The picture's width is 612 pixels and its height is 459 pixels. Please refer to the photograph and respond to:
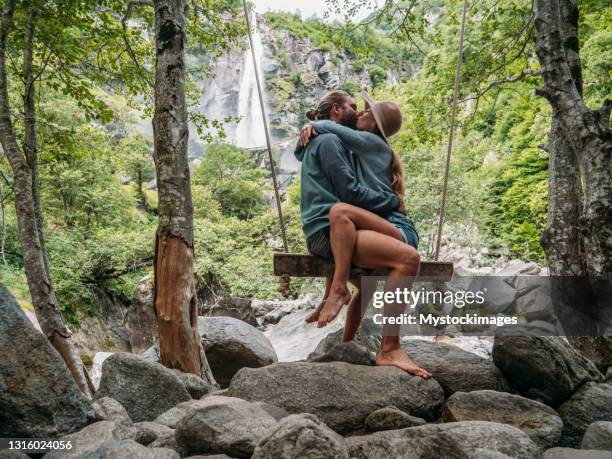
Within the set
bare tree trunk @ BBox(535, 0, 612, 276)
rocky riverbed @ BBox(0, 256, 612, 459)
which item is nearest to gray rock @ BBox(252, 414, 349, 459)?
rocky riverbed @ BBox(0, 256, 612, 459)

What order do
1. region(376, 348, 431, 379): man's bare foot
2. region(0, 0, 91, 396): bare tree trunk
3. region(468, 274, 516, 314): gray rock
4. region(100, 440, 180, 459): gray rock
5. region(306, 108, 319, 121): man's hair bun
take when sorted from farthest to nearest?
region(468, 274, 516, 314): gray rock
region(0, 0, 91, 396): bare tree trunk
region(306, 108, 319, 121): man's hair bun
region(376, 348, 431, 379): man's bare foot
region(100, 440, 180, 459): gray rock

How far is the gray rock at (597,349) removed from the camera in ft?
16.2

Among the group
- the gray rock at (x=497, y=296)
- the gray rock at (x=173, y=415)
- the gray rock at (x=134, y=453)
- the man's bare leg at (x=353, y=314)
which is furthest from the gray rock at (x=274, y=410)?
the gray rock at (x=497, y=296)

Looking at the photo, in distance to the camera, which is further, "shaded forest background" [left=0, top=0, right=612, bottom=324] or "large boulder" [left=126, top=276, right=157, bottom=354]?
"large boulder" [left=126, top=276, right=157, bottom=354]

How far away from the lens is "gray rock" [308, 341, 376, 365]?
341 centimetres

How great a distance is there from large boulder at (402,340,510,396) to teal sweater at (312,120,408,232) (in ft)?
3.32

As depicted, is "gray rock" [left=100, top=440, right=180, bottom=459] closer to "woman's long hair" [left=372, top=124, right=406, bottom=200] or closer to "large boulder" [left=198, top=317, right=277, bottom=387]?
"woman's long hair" [left=372, top=124, right=406, bottom=200]

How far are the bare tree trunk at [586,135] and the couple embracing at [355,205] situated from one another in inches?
99.5

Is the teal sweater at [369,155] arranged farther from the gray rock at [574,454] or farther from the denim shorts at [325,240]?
the gray rock at [574,454]

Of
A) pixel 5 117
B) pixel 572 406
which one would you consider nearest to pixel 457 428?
pixel 572 406

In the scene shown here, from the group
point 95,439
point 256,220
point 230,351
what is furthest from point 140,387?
point 256,220

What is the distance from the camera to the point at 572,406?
10.1 feet

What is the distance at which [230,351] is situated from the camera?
583cm

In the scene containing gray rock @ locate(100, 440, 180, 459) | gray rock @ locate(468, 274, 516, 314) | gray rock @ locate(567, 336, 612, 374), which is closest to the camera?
gray rock @ locate(100, 440, 180, 459)
